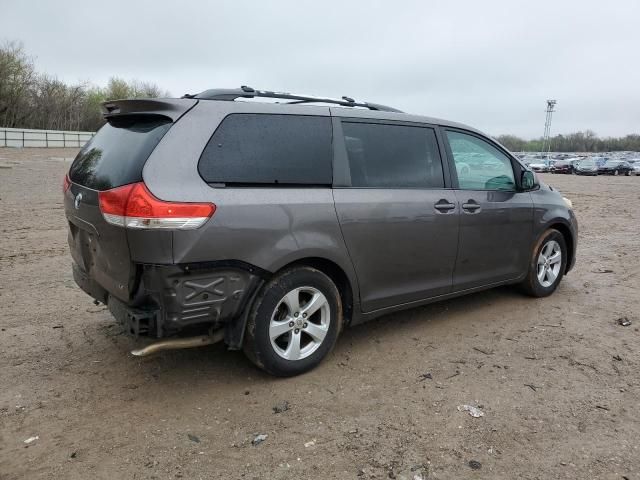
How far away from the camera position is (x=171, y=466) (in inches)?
104

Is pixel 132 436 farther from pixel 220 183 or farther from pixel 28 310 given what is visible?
pixel 28 310

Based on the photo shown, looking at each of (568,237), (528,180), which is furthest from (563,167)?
(528,180)

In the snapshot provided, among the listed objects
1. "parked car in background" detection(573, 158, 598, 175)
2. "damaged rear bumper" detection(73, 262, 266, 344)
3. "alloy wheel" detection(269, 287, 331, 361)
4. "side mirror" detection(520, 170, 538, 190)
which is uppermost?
"parked car in background" detection(573, 158, 598, 175)

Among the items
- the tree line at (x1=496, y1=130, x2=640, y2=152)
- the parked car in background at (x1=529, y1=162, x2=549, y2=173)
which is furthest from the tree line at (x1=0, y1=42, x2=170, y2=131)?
the tree line at (x1=496, y1=130, x2=640, y2=152)

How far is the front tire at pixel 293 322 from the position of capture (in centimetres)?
335

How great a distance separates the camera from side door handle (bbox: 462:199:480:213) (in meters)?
4.45

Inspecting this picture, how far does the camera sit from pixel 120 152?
333 cm

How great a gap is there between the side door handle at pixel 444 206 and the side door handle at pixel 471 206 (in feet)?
0.46

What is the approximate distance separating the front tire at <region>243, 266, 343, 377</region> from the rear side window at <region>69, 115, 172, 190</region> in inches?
43.0

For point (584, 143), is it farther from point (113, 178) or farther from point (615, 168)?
point (113, 178)

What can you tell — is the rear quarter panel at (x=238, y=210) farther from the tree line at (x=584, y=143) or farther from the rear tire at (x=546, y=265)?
the tree line at (x=584, y=143)

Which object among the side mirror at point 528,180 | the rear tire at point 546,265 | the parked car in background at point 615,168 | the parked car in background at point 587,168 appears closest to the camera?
the side mirror at point 528,180

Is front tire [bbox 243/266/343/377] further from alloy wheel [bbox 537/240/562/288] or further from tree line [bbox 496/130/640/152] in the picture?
tree line [bbox 496/130/640/152]

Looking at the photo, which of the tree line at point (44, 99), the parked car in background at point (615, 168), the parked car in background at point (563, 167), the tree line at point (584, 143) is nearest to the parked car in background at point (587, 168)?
the parked car in background at point (615, 168)
